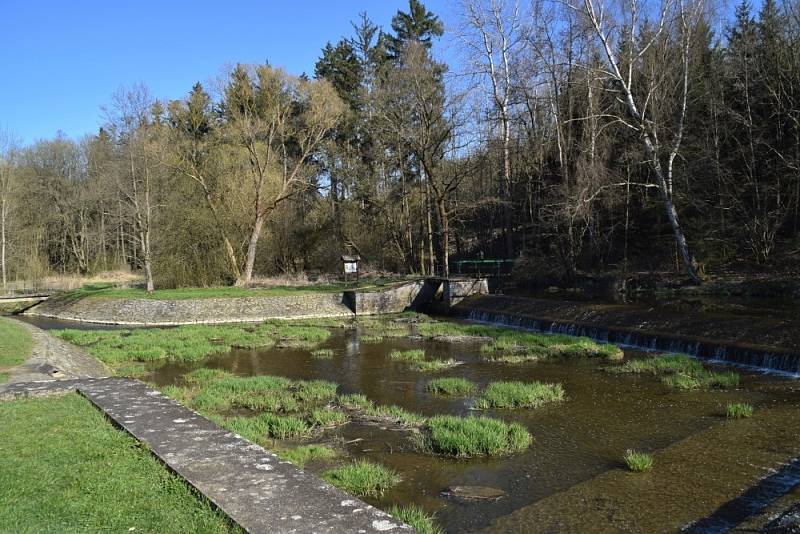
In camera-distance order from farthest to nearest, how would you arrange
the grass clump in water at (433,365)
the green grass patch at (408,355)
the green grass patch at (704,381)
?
the green grass patch at (408,355), the grass clump in water at (433,365), the green grass patch at (704,381)

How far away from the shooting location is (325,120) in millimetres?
36719

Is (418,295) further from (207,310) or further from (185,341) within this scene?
(185,341)

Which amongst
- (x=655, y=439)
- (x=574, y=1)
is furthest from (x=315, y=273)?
(x=655, y=439)

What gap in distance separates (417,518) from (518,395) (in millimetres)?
5818

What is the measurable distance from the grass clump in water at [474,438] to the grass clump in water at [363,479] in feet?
3.81

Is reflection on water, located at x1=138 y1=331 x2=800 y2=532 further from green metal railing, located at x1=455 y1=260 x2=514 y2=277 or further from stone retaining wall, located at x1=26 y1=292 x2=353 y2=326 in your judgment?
green metal railing, located at x1=455 y1=260 x2=514 y2=277

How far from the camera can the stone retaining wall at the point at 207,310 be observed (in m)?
28.8

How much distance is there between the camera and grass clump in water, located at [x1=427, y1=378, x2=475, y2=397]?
1242 cm

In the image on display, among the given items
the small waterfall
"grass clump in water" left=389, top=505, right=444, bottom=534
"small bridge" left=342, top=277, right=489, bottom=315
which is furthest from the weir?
"grass clump in water" left=389, top=505, right=444, bottom=534

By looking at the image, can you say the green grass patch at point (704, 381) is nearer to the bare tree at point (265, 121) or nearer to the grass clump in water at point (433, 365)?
the grass clump in water at point (433, 365)

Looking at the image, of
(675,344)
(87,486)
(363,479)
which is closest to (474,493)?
(363,479)

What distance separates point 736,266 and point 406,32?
31311 mm

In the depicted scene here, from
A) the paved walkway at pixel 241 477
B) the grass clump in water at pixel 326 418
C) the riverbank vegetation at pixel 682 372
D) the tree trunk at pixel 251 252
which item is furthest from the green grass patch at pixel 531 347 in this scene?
the tree trunk at pixel 251 252

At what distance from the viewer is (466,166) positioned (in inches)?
1423
